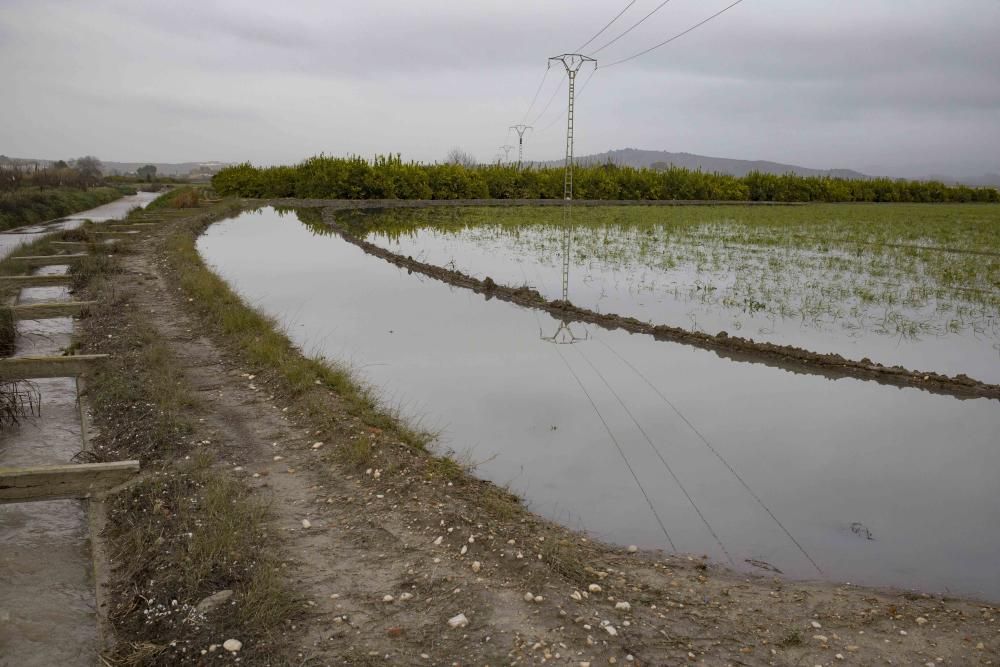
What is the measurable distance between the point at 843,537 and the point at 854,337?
17.3ft

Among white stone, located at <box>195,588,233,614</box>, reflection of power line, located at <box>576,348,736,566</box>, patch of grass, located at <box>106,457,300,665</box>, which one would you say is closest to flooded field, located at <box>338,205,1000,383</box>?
reflection of power line, located at <box>576,348,736,566</box>

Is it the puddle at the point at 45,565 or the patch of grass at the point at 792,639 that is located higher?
the puddle at the point at 45,565

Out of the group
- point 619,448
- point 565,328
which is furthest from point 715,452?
point 565,328

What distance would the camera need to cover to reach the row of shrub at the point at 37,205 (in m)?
19.0

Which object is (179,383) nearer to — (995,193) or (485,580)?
(485,580)

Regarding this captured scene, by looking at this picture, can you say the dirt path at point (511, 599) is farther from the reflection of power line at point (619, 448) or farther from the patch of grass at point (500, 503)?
the reflection of power line at point (619, 448)

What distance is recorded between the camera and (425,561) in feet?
11.6

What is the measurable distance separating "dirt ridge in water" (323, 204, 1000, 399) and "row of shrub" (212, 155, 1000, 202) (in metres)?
26.1

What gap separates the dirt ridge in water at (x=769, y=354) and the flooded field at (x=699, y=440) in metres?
0.23

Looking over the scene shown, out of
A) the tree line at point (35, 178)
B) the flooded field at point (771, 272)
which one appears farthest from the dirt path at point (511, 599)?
the tree line at point (35, 178)

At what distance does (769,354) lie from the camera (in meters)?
7.79

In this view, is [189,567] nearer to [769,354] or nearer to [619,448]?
[619,448]

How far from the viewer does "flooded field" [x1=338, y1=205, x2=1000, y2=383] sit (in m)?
8.84

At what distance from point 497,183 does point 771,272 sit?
87.8ft
